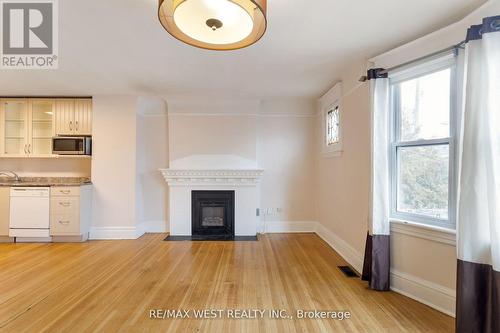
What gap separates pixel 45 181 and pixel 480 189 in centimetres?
585

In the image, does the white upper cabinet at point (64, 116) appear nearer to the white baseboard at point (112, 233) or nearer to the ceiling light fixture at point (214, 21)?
the white baseboard at point (112, 233)

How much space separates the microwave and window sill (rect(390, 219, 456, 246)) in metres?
4.69

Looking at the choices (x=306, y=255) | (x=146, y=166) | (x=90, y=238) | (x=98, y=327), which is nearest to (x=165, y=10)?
(x=98, y=327)

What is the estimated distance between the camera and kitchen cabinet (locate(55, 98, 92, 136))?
4352mm

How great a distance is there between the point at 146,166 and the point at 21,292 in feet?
8.45

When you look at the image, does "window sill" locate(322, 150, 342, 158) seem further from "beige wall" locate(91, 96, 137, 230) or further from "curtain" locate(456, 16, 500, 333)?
"beige wall" locate(91, 96, 137, 230)

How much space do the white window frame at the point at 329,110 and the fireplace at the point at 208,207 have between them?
73.4 inches

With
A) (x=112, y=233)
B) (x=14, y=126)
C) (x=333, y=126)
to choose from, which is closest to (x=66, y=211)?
(x=112, y=233)

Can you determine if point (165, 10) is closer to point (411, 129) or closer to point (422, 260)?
point (411, 129)

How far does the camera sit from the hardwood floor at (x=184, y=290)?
2.00 meters

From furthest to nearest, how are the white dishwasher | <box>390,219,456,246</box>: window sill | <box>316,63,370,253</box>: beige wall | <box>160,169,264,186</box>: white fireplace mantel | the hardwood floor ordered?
1. <box>160,169,264,186</box>: white fireplace mantel
2. the white dishwasher
3. <box>316,63,370,253</box>: beige wall
4. <box>390,219,456,246</box>: window sill
5. the hardwood floor

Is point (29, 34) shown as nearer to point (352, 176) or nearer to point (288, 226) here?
point (352, 176)

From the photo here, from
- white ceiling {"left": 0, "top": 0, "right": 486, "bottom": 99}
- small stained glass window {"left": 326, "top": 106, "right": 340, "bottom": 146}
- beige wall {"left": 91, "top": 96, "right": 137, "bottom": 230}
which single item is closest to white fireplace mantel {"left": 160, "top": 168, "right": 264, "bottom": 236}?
beige wall {"left": 91, "top": 96, "right": 137, "bottom": 230}

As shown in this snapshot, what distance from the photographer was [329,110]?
422 cm
